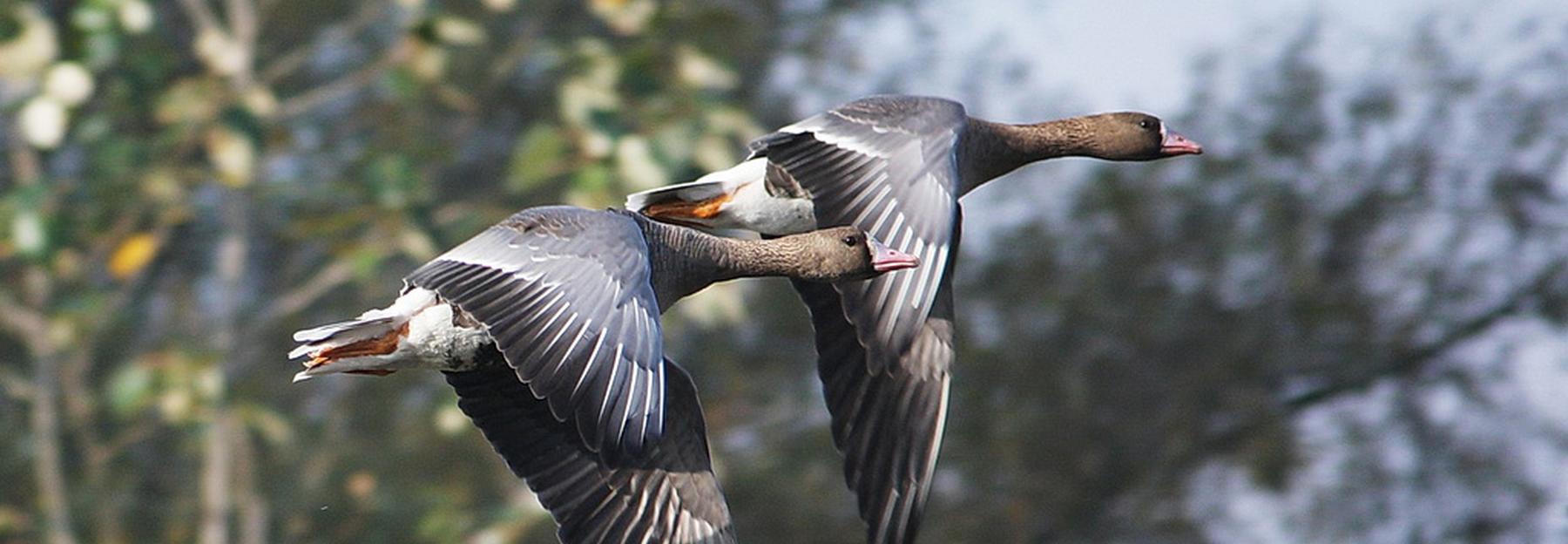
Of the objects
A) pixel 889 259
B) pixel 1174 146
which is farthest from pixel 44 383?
pixel 889 259

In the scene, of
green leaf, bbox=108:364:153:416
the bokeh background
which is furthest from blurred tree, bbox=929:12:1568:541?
green leaf, bbox=108:364:153:416

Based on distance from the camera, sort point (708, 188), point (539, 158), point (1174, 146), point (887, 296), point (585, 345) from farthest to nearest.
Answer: point (539, 158)
point (1174, 146)
point (708, 188)
point (887, 296)
point (585, 345)

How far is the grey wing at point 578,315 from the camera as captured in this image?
5.93 metres

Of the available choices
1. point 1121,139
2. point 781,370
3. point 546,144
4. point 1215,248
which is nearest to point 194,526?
point 781,370

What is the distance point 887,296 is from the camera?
7.22 metres

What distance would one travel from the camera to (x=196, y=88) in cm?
1021

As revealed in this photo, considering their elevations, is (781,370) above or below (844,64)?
below

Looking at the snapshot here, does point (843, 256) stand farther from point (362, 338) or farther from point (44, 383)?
point (44, 383)

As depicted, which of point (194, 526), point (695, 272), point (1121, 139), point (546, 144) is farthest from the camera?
point (194, 526)

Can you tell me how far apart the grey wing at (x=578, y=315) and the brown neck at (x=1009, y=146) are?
4.57 ft

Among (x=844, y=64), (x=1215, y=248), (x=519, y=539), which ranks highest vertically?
(x=844, y=64)

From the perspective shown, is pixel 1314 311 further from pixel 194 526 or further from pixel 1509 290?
pixel 194 526

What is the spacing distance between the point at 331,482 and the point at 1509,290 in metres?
6.92

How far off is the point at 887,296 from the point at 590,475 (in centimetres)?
97
